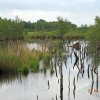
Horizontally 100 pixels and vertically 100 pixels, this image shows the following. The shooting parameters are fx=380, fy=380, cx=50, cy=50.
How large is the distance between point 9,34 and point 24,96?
1911 inches

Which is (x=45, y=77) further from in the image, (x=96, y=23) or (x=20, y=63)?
(x=96, y=23)

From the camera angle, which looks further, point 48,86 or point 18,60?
point 18,60

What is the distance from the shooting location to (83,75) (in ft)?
77.3

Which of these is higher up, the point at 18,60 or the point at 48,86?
the point at 18,60

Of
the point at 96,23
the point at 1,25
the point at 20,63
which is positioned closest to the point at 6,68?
the point at 20,63

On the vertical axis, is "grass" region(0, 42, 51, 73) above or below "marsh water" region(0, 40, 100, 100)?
above

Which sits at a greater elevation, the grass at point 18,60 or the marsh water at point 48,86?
the grass at point 18,60

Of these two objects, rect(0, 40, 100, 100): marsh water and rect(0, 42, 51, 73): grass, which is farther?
rect(0, 42, 51, 73): grass

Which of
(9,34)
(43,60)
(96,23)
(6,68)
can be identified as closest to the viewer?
(6,68)

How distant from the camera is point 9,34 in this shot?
6656 cm

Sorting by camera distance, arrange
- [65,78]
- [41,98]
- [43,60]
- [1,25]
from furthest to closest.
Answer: [1,25] → [43,60] → [65,78] → [41,98]

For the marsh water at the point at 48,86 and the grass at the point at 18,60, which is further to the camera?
the grass at the point at 18,60

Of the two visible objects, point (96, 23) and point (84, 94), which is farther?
point (96, 23)

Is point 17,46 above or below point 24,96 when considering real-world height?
above
